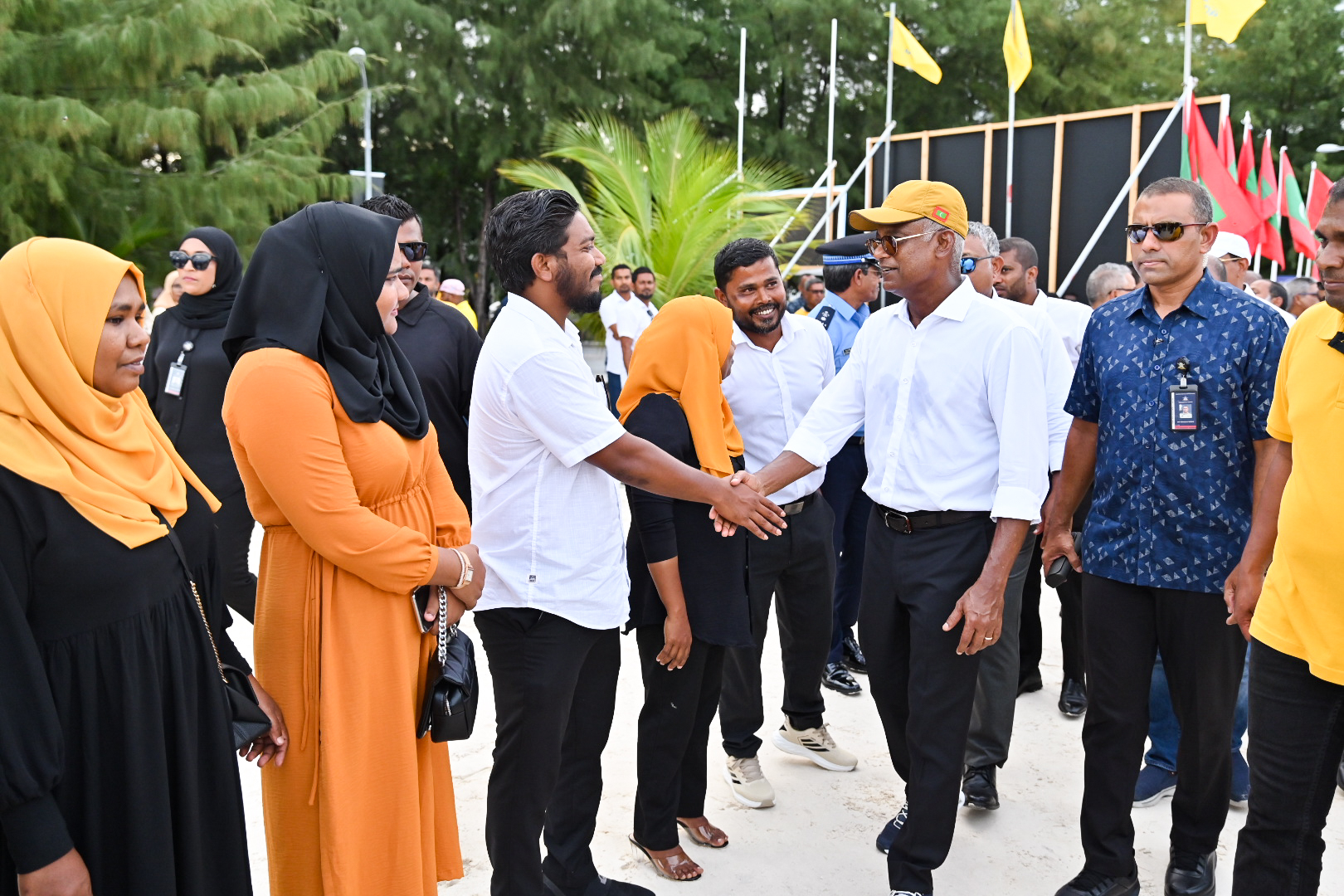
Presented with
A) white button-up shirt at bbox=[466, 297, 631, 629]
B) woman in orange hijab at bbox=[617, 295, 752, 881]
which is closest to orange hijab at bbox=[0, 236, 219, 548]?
white button-up shirt at bbox=[466, 297, 631, 629]

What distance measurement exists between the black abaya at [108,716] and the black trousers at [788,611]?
1903 mm

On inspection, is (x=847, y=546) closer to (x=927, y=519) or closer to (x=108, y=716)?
(x=927, y=519)

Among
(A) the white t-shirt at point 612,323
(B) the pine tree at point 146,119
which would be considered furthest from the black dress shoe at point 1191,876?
(B) the pine tree at point 146,119

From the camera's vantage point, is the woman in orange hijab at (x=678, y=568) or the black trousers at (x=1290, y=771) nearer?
the black trousers at (x=1290, y=771)

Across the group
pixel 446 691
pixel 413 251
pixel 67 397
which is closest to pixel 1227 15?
pixel 413 251

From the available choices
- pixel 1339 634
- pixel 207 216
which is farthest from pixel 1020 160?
pixel 1339 634

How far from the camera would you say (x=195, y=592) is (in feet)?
7.38

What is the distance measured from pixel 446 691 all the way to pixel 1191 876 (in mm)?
2322

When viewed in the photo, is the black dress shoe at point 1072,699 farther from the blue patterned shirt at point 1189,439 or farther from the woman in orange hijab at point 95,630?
the woman in orange hijab at point 95,630

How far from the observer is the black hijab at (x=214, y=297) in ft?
15.6

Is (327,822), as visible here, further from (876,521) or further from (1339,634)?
(1339,634)

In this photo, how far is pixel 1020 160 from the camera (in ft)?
50.4

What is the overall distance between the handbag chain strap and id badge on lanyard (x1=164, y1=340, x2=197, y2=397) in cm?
269

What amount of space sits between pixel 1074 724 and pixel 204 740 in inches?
146
